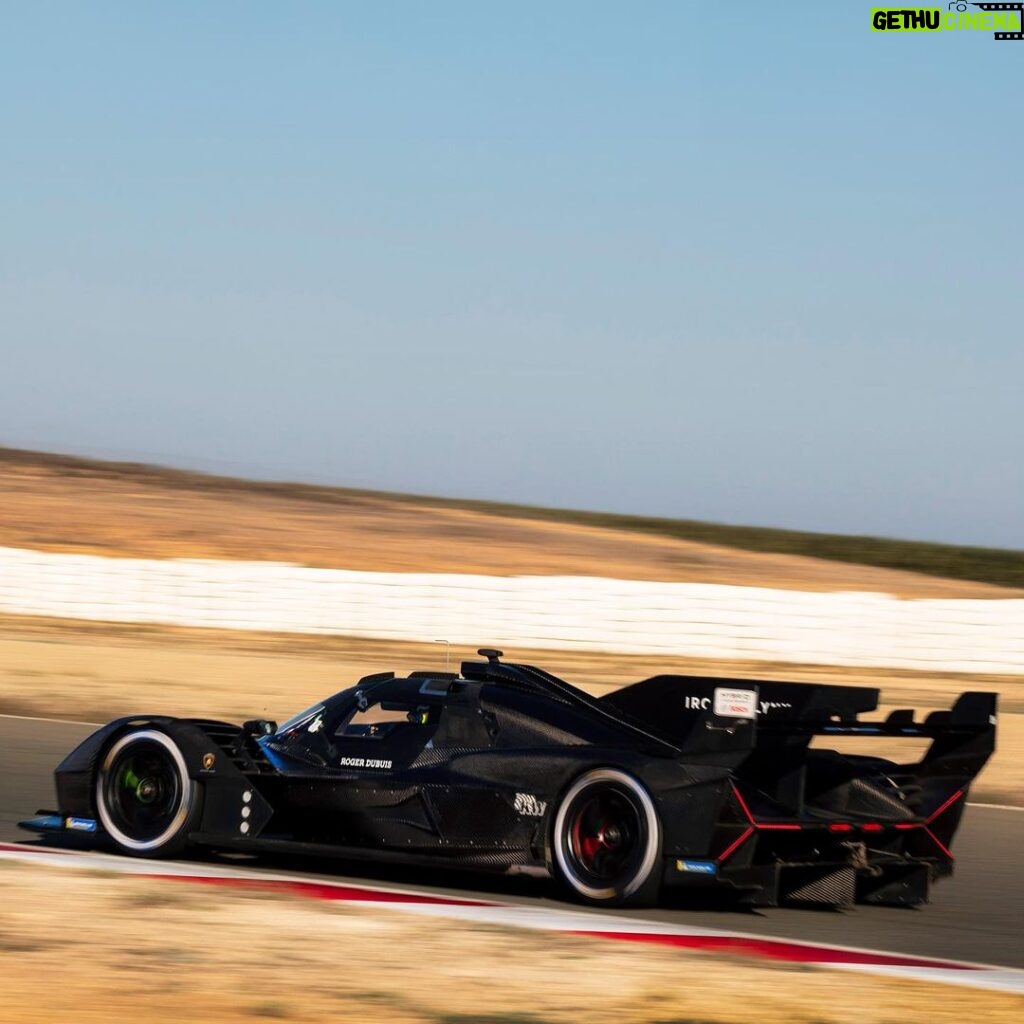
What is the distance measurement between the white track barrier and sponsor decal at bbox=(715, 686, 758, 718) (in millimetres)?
15291

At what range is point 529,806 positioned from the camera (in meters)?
7.18

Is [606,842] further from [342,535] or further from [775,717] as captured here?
[342,535]

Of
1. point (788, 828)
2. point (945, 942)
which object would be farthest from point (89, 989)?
point (945, 942)

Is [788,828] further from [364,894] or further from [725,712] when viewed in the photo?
[364,894]

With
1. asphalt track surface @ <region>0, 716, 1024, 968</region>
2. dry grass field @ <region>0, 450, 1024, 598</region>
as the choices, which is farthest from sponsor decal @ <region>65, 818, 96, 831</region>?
dry grass field @ <region>0, 450, 1024, 598</region>

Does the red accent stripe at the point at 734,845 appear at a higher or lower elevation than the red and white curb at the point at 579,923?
higher

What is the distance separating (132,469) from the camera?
45.1 m

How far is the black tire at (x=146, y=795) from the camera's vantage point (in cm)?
774

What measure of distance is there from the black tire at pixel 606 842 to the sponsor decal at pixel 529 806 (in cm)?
8

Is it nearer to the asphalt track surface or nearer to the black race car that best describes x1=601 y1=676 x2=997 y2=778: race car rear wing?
the black race car

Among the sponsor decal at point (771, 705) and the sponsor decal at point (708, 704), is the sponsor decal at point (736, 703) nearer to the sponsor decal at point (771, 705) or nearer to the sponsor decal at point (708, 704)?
the sponsor decal at point (708, 704)

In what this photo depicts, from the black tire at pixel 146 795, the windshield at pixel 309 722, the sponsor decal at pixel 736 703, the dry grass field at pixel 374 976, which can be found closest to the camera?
the dry grass field at pixel 374 976

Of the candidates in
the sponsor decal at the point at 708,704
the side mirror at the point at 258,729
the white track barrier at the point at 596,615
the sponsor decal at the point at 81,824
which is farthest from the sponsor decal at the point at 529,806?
the white track barrier at the point at 596,615

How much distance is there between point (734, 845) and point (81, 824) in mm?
3263
